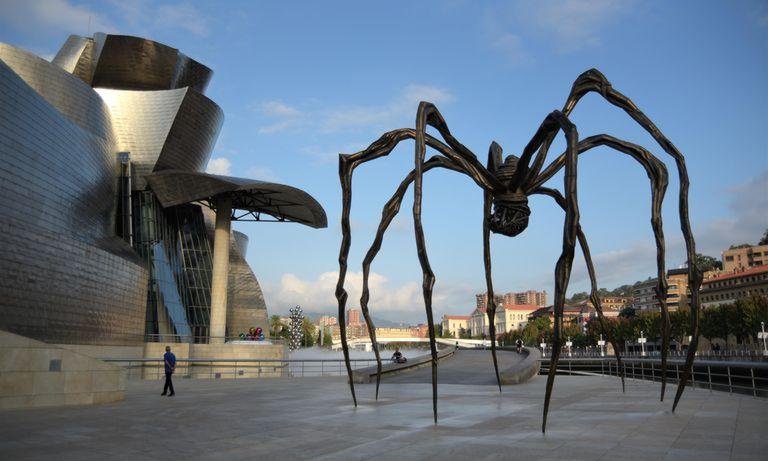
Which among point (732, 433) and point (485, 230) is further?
point (485, 230)

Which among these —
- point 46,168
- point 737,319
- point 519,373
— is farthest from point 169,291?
point 737,319

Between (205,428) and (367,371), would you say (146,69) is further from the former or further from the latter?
(205,428)

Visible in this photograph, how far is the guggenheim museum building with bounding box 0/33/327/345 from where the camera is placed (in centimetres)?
2650

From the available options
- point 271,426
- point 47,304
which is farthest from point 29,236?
point 271,426

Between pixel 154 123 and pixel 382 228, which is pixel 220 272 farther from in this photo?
pixel 382 228

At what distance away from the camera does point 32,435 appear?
315 inches

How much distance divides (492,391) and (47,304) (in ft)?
73.4

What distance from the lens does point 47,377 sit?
1252 cm

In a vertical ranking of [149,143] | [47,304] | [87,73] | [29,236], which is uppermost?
[87,73]

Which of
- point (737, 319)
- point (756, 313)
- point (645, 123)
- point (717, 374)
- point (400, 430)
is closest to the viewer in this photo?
point (400, 430)

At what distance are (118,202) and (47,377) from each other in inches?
1279

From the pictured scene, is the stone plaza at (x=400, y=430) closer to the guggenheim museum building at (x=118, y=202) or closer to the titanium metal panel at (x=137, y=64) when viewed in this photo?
the guggenheim museum building at (x=118, y=202)

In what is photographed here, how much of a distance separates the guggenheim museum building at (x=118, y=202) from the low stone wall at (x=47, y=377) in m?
14.5

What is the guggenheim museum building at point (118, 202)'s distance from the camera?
86.9 ft
